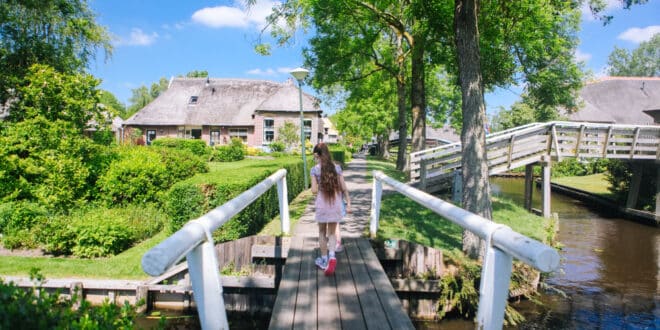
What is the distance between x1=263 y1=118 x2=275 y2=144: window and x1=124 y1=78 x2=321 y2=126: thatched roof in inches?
48.5

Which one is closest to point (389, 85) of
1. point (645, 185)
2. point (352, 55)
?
point (352, 55)

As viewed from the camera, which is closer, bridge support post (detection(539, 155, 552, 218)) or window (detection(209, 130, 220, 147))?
bridge support post (detection(539, 155, 552, 218))

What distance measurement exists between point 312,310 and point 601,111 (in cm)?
4736

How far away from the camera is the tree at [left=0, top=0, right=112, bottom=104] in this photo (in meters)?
13.3

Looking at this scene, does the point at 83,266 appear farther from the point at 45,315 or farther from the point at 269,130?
the point at 269,130

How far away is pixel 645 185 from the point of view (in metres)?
18.7

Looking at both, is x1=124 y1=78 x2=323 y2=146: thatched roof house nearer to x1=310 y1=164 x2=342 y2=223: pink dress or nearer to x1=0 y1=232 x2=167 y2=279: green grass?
x1=0 y1=232 x2=167 y2=279: green grass

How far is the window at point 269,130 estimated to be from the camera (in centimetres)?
3891

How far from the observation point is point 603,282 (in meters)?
9.23

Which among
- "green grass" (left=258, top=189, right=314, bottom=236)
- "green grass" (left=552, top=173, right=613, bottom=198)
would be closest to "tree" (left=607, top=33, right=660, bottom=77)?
"green grass" (left=552, top=173, right=613, bottom=198)

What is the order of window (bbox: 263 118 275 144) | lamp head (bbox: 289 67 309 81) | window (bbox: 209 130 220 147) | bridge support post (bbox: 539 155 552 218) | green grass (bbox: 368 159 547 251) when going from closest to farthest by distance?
green grass (bbox: 368 159 547 251) → lamp head (bbox: 289 67 309 81) → bridge support post (bbox: 539 155 552 218) → window (bbox: 263 118 275 144) → window (bbox: 209 130 220 147)

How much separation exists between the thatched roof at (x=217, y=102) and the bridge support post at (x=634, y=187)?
25.2 metres

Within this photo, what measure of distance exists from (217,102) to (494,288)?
138 feet

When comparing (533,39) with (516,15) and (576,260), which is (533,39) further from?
(576,260)
